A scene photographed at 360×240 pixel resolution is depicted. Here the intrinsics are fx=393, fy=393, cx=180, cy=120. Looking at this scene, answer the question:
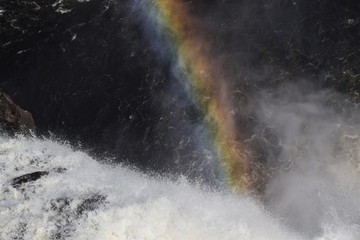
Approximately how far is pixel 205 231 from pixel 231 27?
37.8ft

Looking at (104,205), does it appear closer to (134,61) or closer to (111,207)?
(111,207)

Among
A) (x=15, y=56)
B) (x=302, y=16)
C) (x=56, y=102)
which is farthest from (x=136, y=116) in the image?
(x=302, y=16)

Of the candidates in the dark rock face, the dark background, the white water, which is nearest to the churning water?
the white water

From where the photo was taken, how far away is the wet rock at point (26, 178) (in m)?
15.0

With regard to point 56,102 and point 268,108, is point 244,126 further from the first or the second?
point 56,102

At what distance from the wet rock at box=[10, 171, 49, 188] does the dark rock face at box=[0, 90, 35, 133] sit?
149 inches

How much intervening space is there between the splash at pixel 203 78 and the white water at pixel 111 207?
1907 millimetres

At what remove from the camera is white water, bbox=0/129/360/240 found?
43.0ft

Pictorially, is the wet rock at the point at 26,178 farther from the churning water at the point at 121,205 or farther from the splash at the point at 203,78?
the splash at the point at 203,78

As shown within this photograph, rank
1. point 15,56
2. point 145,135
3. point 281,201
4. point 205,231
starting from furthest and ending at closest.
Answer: point 15,56 → point 145,135 → point 281,201 → point 205,231

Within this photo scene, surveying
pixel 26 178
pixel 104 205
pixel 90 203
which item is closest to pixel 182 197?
pixel 104 205

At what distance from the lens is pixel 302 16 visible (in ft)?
68.0

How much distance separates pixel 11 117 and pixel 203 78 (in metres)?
9.65

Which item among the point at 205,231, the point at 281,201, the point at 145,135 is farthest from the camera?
the point at 145,135
